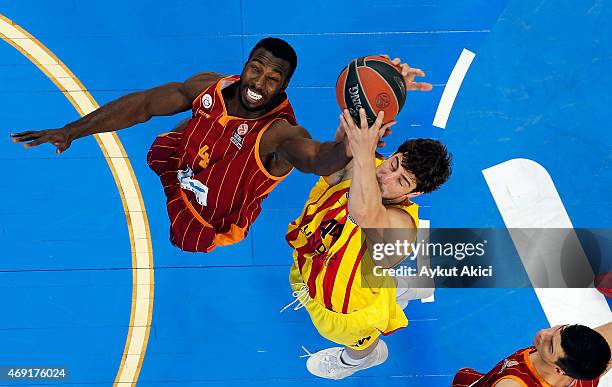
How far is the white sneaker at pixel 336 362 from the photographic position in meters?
4.20

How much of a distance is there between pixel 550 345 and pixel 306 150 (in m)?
1.70

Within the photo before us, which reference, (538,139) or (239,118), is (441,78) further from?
(239,118)

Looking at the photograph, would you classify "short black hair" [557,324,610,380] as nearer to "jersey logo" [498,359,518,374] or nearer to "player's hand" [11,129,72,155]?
"jersey logo" [498,359,518,374]

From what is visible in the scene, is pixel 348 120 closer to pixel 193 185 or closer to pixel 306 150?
pixel 306 150

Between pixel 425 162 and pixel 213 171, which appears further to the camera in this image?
pixel 213 171

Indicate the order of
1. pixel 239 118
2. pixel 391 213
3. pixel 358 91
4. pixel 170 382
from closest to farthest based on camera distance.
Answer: pixel 358 91, pixel 391 213, pixel 239 118, pixel 170 382

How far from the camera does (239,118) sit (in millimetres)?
3385

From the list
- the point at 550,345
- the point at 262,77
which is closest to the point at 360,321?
the point at 550,345

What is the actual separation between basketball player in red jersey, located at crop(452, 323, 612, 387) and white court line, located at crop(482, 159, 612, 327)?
100 cm

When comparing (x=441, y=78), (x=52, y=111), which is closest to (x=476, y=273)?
(x=441, y=78)

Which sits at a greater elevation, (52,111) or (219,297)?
(52,111)

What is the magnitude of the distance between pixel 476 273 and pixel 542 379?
129 cm

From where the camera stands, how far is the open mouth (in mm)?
3246

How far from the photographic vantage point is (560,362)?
10.0 feet
